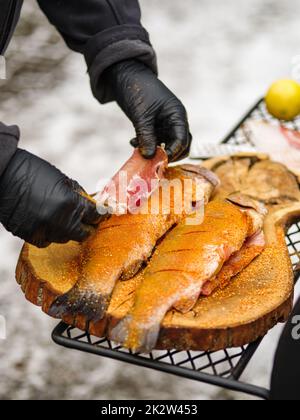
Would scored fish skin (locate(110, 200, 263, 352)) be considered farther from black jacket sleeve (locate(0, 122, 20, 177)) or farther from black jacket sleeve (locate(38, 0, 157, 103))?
black jacket sleeve (locate(38, 0, 157, 103))

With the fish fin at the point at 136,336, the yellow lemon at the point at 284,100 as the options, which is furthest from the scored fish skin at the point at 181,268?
the yellow lemon at the point at 284,100

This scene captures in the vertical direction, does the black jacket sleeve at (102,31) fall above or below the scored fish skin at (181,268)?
above

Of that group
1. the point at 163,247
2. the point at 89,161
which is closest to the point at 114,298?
the point at 163,247

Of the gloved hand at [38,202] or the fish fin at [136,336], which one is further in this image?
the gloved hand at [38,202]

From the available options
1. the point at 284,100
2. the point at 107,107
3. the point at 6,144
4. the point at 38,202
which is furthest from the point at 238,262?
the point at 107,107

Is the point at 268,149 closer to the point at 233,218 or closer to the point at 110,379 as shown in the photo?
the point at 233,218

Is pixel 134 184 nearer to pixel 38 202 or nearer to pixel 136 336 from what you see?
pixel 38 202

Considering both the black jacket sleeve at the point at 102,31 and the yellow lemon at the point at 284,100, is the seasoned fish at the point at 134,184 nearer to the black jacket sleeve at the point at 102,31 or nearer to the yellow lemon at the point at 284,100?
the black jacket sleeve at the point at 102,31

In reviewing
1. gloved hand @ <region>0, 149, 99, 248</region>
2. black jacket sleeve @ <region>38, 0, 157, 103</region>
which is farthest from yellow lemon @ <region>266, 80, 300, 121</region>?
gloved hand @ <region>0, 149, 99, 248</region>

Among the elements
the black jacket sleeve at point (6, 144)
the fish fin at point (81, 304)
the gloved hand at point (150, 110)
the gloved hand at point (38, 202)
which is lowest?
the fish fin at point (81, 304)
